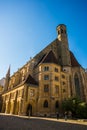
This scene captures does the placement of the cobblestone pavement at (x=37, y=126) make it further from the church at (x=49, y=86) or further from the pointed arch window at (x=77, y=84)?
the pointed arch window at (x=77, y=84)

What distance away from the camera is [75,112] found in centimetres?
2800

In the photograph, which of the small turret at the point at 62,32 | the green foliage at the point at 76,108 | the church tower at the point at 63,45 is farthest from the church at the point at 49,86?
the green foliage at the point at 76,108

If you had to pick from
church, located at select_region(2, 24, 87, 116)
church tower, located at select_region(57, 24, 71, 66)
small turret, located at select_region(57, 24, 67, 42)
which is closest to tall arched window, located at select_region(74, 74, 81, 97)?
church, located at select_region(2, 24, 87, 116)

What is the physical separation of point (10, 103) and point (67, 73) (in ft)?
68.4

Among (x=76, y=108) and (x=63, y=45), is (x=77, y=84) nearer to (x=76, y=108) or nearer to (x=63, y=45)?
(x=76, y=108)

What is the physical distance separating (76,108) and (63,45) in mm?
24893

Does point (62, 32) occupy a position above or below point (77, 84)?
above

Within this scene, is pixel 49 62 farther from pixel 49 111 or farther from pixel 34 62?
pixel 49 111

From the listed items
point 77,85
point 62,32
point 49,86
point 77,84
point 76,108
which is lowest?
point 76,108

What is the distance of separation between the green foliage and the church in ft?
11.4

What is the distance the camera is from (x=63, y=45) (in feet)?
149

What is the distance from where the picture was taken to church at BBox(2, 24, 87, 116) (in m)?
30.7

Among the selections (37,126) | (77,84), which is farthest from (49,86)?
(37,126)

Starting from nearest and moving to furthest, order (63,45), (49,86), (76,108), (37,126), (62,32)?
(37,126) < (76,108) < (49,86) < (63,45) < (62,32)
